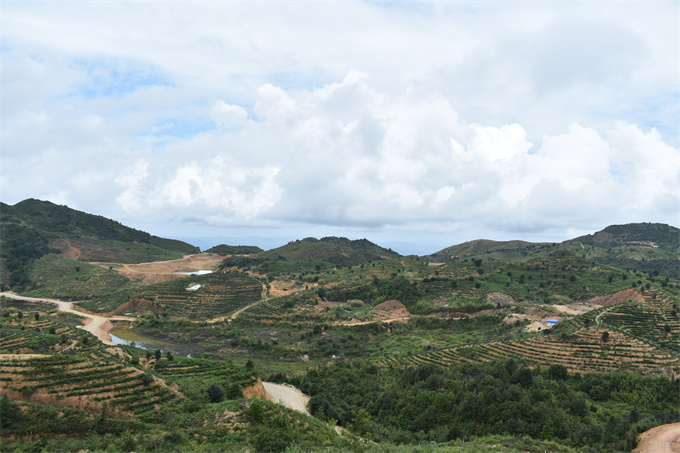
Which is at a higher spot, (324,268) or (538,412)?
(324,268)

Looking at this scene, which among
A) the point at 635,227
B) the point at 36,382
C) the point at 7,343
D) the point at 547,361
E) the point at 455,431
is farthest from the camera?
the point at 635,227

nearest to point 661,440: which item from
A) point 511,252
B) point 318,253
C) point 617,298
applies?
point 617,298

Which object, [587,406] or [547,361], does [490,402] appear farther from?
[547,361]

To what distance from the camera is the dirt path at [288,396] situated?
120 ft

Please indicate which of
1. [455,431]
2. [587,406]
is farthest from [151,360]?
[587,406]

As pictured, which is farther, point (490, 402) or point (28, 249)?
point (28, 249)

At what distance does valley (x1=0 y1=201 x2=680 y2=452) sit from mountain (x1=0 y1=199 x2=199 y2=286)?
1.36m

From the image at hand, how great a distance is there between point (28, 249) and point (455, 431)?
146 metres

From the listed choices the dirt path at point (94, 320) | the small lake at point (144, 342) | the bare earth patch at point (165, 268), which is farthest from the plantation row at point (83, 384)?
the bare earth patch at point (165, 268)

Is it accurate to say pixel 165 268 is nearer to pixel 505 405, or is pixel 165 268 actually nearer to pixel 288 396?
pixel 288 396

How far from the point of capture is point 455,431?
1144 inches

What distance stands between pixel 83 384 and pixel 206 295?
226 ft

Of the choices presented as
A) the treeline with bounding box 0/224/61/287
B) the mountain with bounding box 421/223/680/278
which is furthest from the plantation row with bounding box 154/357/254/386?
the mountain with bounding box 421/223/680/278

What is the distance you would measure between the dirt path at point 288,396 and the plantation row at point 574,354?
15.1 metres
